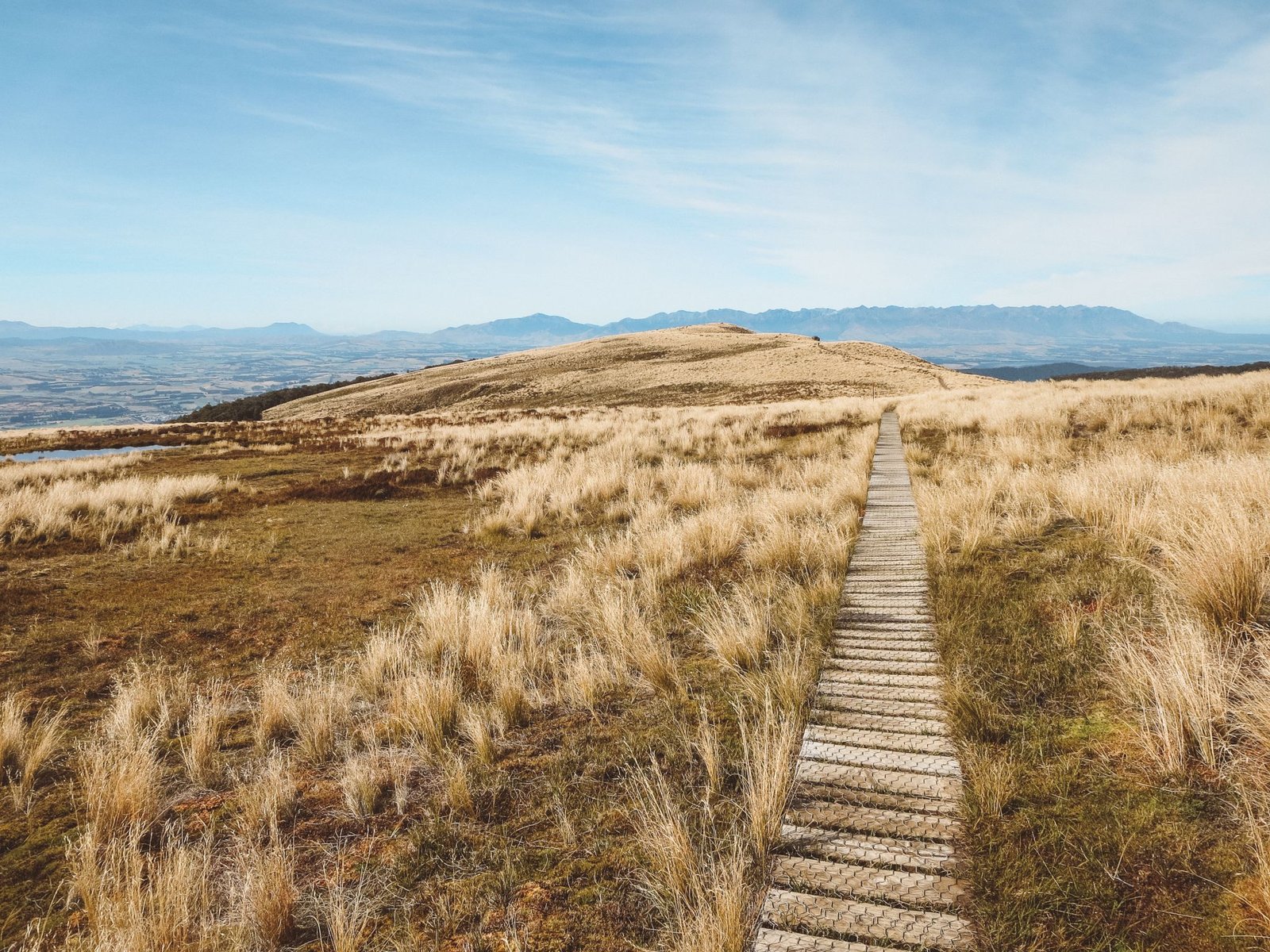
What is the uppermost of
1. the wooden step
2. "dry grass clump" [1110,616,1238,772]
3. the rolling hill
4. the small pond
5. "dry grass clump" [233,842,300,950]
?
the rolling hill

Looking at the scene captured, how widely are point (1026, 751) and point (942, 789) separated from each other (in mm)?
515

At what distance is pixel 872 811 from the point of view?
3020 mm

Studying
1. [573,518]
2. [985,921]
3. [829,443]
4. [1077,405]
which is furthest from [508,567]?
[1077,405]

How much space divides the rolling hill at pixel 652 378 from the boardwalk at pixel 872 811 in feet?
143

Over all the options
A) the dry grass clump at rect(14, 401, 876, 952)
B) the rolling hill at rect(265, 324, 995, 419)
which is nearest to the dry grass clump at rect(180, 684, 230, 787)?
the dry grass clump at rect(14, 401, 876, 952)

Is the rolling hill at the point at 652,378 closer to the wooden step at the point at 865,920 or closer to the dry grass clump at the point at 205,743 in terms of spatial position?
the dry grass clump at the point at 205,743

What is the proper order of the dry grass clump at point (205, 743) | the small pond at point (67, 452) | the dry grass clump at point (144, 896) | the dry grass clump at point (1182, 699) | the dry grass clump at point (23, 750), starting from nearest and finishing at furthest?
the dry grass clump at point (144, 896) < the dry grass clump at point (1182, 699) < the dry grass clump at point (23, 750) < the dry grass clump at point (205, 743) < the small pond at point (67, 452)

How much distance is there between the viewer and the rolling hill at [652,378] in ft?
180

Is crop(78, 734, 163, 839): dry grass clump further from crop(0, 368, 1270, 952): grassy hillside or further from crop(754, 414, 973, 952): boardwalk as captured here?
crop(754, 414, 973, 952): boardwalk

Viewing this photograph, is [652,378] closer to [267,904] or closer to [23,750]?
[23,750]

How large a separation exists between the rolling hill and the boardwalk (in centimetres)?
4366

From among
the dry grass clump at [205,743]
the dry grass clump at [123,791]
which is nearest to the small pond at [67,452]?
the dry grass clump at [205,743]

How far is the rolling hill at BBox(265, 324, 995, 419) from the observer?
54969 millimetres

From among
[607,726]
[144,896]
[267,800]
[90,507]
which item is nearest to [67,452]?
[90,507]
